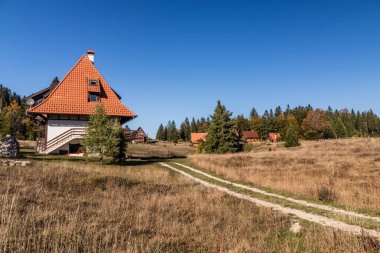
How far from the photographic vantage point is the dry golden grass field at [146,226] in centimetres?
573

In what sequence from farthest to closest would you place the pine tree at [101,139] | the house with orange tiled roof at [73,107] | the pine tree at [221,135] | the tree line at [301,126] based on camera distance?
the tree line at [301,126] → the pine tree at [221,135] → the house with orange tiled roof at [73,107] → the pine tree at [101,139]

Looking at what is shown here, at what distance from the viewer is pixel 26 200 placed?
8.81 meters

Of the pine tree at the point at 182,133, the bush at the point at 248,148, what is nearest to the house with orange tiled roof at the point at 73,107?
the bush at the point at 248,148

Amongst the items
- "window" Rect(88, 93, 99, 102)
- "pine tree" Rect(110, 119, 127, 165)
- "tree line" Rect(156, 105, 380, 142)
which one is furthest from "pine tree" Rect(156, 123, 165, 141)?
"pine tree" Rect(110, 119, 127, 165)

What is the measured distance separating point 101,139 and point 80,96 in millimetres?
10258

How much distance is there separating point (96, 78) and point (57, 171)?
20.3m

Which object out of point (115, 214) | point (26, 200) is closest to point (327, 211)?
point (115, 214)

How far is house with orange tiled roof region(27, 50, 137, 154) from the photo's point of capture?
2914 centimetres

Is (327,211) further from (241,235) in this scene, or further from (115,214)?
(115,214)

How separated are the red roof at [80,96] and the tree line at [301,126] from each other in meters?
42.3

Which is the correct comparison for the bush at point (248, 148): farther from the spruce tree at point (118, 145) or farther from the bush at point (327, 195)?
A: the bush at point (327, 195)

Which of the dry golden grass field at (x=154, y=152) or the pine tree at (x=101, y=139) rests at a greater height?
the pine tree at (x=101, y=139)

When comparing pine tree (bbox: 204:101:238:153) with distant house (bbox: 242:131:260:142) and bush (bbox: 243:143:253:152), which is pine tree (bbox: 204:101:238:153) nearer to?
bush (bbox: 243:143:253:152)

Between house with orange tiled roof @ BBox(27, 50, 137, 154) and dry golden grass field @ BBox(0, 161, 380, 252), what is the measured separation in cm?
1892
